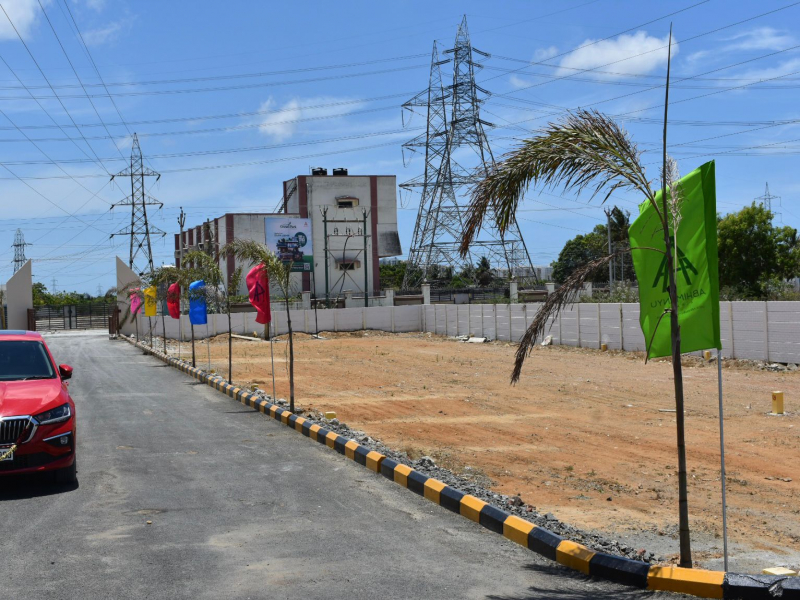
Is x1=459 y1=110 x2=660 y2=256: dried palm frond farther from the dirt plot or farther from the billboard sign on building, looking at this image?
Result: the billboard sign on building

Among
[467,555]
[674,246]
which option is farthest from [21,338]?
[674,246]

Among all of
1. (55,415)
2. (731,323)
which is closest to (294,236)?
(731,323)

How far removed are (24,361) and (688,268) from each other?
8.04m

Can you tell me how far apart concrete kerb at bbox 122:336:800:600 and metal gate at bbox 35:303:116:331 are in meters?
74.4

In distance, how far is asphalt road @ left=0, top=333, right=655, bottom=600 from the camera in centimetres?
573

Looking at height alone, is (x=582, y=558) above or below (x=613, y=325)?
below

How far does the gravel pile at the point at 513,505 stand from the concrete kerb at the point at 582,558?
18 cm

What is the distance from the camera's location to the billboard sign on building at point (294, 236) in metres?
74.9

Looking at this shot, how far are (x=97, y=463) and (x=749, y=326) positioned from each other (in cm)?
2081

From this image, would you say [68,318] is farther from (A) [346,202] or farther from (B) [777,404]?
(B) [777,404]

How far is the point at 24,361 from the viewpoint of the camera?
10.2 metres

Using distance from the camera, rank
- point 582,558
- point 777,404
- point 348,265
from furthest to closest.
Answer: point 348,265
point 777,404
point 582,558

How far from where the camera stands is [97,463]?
35.6 ft

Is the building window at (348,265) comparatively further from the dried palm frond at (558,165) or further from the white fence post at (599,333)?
the dried palm frond at (558,165)
